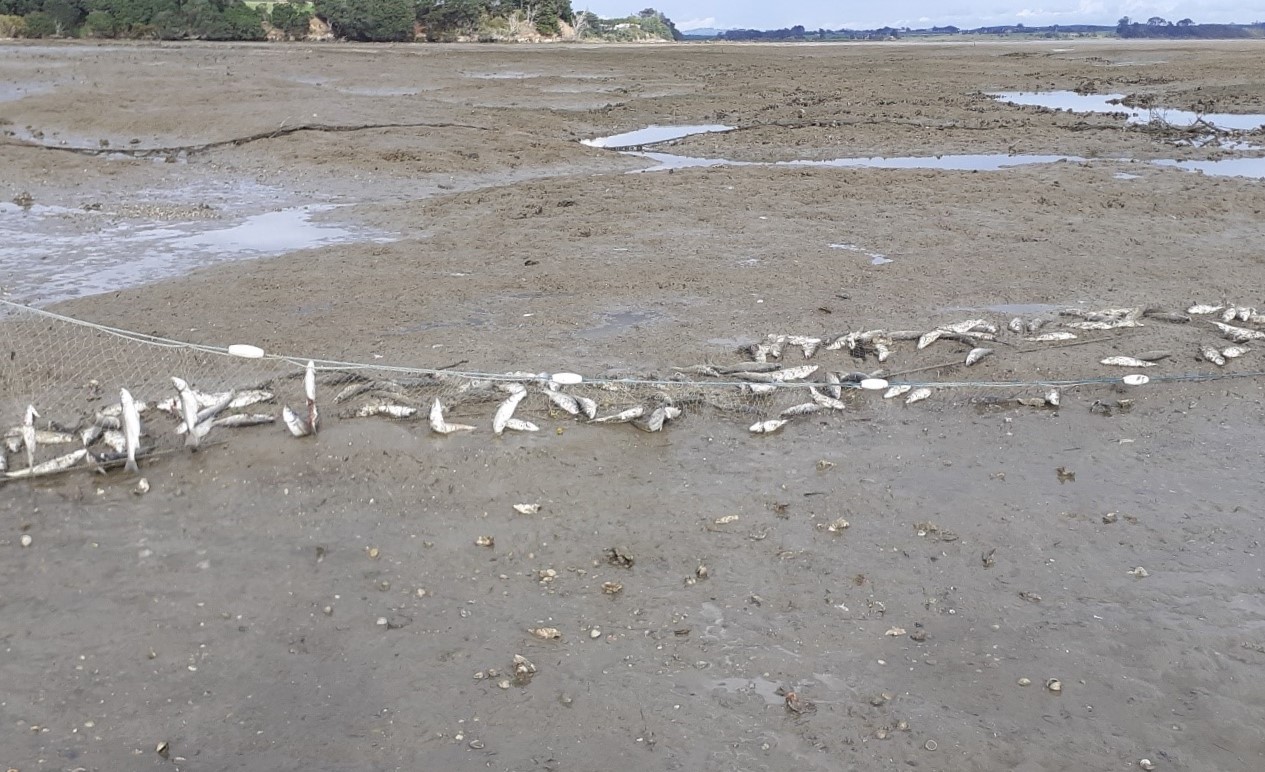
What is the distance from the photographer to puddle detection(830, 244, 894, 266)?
13484mm

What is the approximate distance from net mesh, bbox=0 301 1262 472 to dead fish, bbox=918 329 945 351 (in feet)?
2.01

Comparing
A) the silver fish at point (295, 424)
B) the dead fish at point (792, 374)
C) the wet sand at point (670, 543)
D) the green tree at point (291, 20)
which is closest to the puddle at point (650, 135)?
the wet sand at point (670, 543)

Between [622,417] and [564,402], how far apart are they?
0.56 m

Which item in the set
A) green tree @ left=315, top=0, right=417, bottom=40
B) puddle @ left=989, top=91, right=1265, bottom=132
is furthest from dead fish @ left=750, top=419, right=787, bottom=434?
green tree @ left=315, top=0, right=417, bottom=40

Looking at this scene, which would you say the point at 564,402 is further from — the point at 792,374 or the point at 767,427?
the point at 792,374

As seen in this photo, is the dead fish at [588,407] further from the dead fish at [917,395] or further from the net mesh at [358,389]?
the dead fish at [917,395]

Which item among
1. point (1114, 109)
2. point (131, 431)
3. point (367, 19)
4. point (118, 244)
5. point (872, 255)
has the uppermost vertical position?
point (367, 19)

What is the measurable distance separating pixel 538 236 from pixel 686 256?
8.27 ft

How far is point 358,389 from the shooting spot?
8875 mm

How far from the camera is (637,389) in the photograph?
29.6 feet

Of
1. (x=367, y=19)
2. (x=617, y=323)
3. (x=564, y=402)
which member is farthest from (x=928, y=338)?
(x=367, y=19)

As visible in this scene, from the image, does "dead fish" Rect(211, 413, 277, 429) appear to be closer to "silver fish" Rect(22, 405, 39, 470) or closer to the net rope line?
the net rope line

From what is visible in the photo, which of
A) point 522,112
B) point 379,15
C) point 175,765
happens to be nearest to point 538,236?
point 175,765

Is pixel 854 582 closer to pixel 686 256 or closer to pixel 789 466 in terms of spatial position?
pixel 789 466
